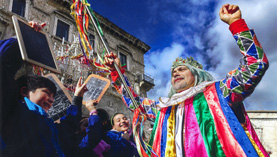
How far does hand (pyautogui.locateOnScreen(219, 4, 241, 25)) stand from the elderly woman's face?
29.1 inches

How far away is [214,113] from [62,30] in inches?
444

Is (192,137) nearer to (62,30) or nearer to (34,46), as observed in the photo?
(34,46)

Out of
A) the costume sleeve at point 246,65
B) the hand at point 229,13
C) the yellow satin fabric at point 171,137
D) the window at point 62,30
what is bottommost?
the yellow satin fabric at point 171,137

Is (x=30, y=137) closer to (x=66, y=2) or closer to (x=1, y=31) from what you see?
(x=1, y=31)

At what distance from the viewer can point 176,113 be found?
2377 mm

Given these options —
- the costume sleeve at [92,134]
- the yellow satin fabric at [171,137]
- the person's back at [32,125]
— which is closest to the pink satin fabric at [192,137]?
the yellow satin fabric at [171,137]

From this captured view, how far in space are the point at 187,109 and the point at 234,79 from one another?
56cm

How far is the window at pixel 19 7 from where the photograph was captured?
995 cm

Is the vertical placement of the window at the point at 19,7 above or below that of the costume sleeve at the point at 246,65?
above

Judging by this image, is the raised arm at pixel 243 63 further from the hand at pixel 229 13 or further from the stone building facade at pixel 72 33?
the stone building facade at pixel 72 33

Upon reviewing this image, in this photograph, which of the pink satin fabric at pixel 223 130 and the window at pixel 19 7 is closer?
the pink satin fabric at pixel 223 130

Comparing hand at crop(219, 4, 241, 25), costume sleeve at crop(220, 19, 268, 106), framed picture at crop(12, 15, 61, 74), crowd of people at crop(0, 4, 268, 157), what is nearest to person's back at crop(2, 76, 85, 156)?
crowd of people at crop(0, 4, 268, 157)

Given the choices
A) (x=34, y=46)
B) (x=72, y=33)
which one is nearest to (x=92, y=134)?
(x=34, y=46)

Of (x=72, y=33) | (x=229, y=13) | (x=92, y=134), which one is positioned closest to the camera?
(x=229, y=13)
